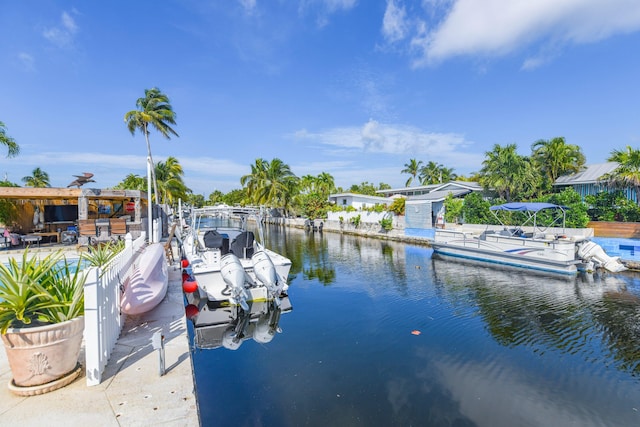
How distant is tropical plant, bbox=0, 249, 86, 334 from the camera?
3.46 m

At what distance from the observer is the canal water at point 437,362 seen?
518 cm

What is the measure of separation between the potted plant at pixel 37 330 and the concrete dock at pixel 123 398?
154 mm

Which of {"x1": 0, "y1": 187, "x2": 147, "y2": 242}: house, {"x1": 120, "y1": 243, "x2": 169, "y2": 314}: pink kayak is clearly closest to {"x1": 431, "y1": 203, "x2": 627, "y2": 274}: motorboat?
{"x1": 120, "y1": 243, "x2": 169, "y2": 314}: pink kayak

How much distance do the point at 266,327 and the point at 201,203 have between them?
110423 millimetres

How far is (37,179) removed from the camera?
1965 inches

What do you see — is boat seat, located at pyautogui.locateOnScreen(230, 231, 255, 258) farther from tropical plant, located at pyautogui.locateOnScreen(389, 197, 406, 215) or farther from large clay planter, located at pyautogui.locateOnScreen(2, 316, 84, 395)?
tropical plant, located at pyautogui.locateOnScreen(389, 197, 406, 215)

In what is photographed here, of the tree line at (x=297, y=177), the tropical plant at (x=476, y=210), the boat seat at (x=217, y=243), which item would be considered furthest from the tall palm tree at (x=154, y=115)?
the tropical plant at (x=476, y=210)

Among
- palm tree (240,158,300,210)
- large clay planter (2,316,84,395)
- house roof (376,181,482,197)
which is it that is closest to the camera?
large clay planter (2,316,84,395)

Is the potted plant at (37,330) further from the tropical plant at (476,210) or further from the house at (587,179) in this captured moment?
the house at (587,179)

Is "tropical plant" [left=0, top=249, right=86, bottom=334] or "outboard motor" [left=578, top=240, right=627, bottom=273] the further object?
"outboard motor" [left=578, top=240, right=627, bottom=273]

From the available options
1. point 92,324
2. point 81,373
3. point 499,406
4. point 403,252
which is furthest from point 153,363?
point 403,252

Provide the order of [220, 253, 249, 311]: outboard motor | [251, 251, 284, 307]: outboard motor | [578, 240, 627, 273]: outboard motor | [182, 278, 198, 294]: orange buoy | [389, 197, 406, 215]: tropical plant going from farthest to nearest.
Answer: [389, 197, 406, 215]: tropical plant
[578, 240, 627, 273]: outboard motor
[182, 278, 198, 294]: orange buoy
[251, 251, 284, 307]: outboard motor
[220, 253, 249, 311]: outboard motor

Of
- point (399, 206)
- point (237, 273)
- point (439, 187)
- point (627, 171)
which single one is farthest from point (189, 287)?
point (439, 187)

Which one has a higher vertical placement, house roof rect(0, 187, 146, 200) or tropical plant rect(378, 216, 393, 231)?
house roof rect(0, 187, 146, 200)
